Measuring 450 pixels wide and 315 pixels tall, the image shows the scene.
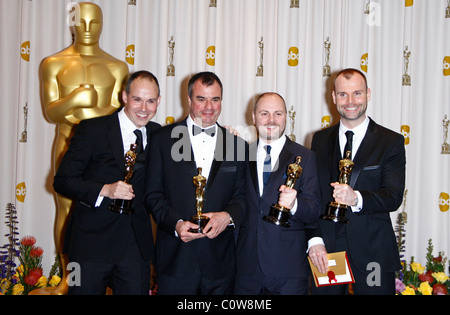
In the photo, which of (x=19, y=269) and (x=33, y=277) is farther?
(x=19, y=269)

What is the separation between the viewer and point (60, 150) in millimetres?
3605

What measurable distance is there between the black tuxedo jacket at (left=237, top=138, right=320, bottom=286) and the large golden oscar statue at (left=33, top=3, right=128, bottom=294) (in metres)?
1.61

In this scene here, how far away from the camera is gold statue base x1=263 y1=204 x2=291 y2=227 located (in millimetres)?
2270

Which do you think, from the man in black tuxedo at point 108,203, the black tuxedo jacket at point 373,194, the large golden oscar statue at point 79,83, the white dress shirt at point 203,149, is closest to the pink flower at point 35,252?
the large golden oscar statue at point 79,83

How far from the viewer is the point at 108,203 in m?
2.51

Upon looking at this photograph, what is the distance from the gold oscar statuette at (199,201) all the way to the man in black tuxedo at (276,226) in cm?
35

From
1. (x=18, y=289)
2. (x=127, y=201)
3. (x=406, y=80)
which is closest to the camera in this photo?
(x=127, y=201)

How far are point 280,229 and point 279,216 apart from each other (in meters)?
0.20

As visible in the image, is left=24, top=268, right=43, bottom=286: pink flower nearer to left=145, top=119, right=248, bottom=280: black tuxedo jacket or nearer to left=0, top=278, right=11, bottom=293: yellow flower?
left=0, top=278, right=11, bottom=293: yellow flower

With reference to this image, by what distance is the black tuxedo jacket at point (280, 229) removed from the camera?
7.91ft

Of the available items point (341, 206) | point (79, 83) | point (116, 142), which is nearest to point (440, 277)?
point (341, 206)

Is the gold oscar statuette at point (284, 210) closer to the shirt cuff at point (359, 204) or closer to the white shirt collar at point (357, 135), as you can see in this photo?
the shirt cuff at point (359, 204)

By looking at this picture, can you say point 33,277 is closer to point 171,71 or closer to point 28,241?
point 28,241

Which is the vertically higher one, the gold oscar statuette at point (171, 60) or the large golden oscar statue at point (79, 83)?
the gold oscar statuette at point (171, 60)
